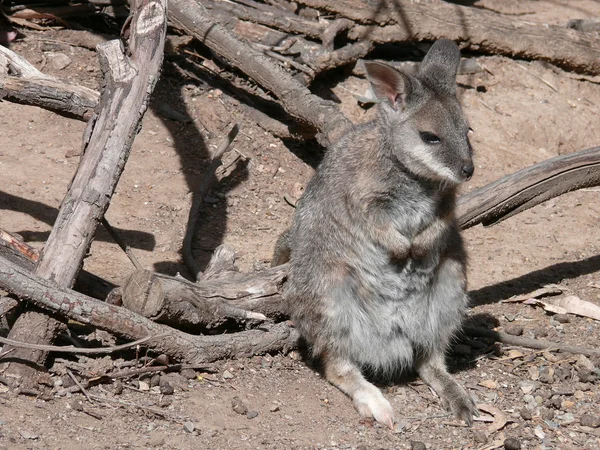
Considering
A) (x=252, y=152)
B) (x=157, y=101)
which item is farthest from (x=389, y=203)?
(x=157, y=101)

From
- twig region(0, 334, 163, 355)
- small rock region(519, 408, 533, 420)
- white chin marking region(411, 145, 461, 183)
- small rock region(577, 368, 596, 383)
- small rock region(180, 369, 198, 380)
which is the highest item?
white chin marking region(411, 145, 461, 183)

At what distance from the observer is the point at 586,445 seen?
5.12 meters

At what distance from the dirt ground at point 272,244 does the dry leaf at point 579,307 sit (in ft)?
0.28

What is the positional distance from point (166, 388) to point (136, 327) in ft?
1.33

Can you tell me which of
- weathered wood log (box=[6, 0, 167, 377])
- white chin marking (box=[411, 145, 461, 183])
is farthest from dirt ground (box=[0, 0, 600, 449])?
white chin marking (box=[411, 145, 461, 183])

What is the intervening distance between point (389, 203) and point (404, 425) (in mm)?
1313

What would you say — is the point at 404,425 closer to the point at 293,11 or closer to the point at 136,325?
the point at 136,325

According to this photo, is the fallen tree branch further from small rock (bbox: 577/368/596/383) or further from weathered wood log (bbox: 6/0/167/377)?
small rock (bbox: 577/368/596/383)

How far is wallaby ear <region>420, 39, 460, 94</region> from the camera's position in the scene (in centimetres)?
549

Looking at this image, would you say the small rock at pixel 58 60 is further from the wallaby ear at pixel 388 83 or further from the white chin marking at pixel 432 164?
the white chin marking at pixel 432 164

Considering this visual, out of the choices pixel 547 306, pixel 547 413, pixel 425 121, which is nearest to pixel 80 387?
pixel 425 121

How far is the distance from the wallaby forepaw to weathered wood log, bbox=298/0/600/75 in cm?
483

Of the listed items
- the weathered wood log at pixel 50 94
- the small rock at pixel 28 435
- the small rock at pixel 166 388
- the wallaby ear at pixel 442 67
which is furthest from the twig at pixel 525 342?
the small rock at pixel 28 435

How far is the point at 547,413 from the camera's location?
5418 mm
